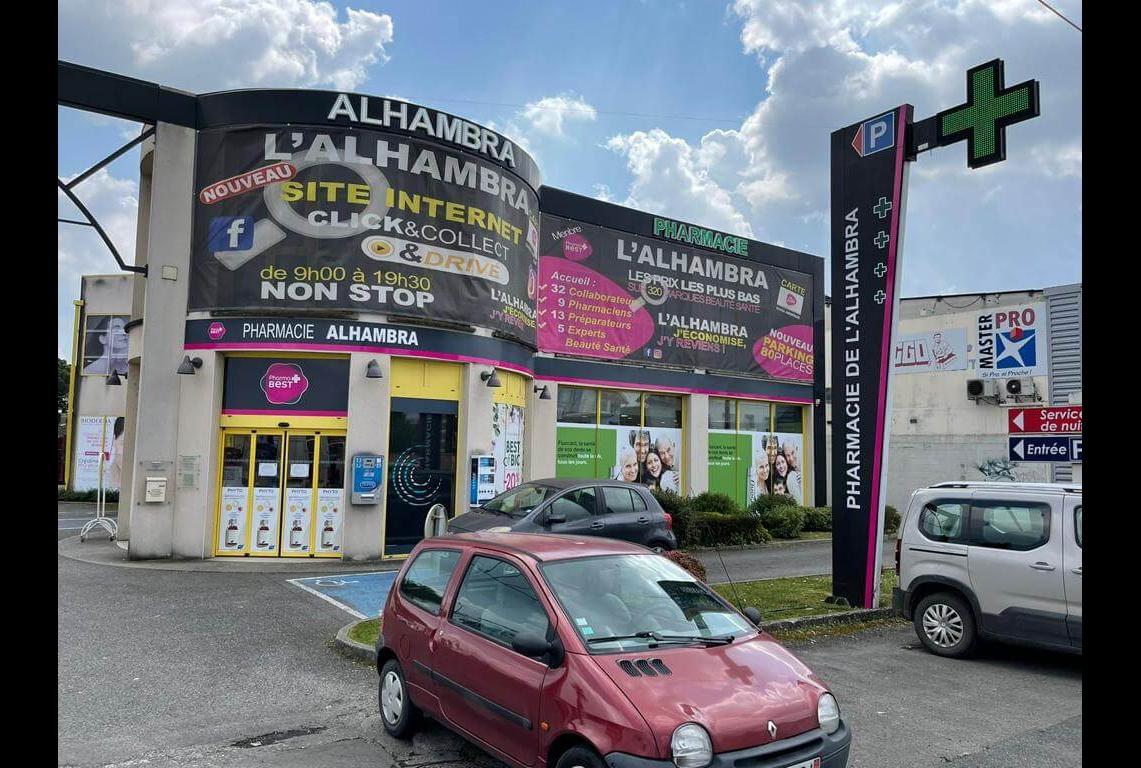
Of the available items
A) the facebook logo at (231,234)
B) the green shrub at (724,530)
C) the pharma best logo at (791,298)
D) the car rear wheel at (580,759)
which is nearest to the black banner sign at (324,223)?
the facebook logo at (231,234)

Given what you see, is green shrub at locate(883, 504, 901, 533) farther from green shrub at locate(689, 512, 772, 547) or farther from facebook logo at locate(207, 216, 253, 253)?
facebook logo at locate(207, 216, 253, 253)

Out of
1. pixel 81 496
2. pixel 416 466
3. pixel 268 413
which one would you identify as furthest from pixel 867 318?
pixel 81 496

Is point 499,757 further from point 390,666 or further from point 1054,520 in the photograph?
point 1054,520

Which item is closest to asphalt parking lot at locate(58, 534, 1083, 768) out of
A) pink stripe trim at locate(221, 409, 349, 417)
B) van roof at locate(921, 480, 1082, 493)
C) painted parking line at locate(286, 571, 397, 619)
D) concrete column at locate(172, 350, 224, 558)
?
painted parking line at locate(286, 571, 397, 619)

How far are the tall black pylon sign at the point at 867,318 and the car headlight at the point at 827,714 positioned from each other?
6479mm

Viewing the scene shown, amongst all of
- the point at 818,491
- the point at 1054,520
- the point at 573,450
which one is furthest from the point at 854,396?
the point at 818,491

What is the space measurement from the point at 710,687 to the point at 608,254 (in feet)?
57.0

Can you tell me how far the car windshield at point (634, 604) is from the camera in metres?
4.78

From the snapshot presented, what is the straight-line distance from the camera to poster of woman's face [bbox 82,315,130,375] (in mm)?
29391

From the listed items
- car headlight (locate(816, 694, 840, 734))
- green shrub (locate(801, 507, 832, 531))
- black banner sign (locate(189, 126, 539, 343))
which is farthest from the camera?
green shrub (locate(801, 507, 832, 531))

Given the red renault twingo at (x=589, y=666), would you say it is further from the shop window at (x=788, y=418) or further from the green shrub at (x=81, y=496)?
the green shrub at (x=81, y=496)

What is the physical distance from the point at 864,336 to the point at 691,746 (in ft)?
26.8

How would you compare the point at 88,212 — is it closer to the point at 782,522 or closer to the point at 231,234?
the point at 231,234

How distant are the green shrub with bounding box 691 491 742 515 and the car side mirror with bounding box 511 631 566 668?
1478 centimetres
